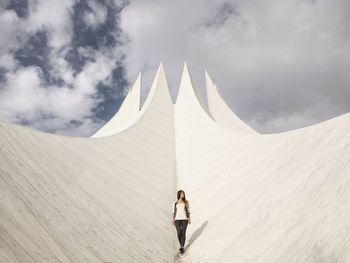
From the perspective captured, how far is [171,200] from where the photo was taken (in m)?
5.88

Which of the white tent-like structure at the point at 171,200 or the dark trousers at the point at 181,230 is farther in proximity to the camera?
the dark trousers at the point at 181,230

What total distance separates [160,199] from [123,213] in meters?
1.39

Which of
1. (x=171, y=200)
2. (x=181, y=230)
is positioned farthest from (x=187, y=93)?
(x=181, y=230)

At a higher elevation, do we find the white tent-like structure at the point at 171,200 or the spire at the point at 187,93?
the spire at the point at 187,93

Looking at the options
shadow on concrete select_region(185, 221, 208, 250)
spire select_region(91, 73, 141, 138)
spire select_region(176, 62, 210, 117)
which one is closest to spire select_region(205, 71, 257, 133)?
spire select_region(176, 62, 210, 117)

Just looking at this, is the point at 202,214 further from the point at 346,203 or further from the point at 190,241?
the point at 346,203

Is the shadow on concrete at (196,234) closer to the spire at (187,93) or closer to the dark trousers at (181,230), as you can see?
the dark trousers at (181,230)

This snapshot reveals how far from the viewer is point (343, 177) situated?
2.90 metres

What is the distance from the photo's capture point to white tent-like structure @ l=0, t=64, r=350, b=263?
260cm

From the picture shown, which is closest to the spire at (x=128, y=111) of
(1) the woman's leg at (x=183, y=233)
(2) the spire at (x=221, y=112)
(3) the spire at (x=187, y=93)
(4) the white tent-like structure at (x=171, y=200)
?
(3) the spire at (x=187, y=93)

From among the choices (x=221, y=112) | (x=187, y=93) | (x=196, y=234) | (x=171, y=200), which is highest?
(x=221, y=112)

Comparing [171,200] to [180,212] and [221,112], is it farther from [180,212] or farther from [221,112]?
[221,112]

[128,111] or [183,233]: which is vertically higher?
[128,111]

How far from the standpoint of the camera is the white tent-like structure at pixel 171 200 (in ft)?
8.53
